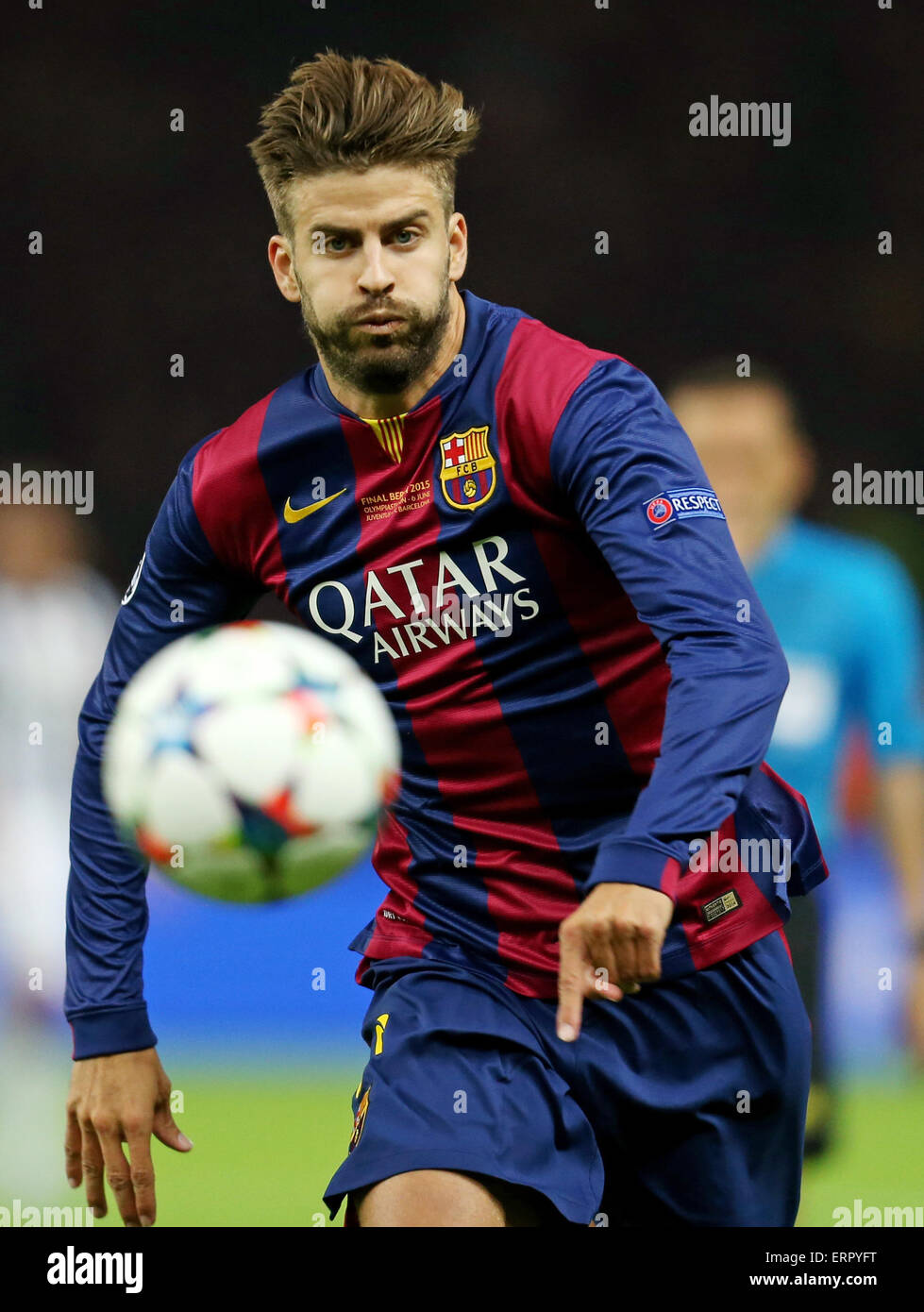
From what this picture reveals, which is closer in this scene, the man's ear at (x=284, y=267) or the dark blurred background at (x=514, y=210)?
the man's ear at (x=284, y=267)

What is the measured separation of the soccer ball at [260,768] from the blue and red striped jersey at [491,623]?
8 centimetres

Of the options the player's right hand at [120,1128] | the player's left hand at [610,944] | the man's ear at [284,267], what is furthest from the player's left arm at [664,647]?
the player's right hand at [120,1128]

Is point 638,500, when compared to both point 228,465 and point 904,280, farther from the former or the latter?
point 904,280

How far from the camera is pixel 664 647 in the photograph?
87.2 inches

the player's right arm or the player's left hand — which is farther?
the player's right arm

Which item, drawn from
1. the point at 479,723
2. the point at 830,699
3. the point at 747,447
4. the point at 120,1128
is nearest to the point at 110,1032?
the point at 120,1128

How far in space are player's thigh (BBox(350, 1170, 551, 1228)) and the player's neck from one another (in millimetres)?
1128

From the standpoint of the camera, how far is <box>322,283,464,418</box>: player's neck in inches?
103

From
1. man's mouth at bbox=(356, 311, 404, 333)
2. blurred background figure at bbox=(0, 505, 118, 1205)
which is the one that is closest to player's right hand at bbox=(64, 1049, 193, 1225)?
man's mouth at bbox=(356, 311, 404, 333)

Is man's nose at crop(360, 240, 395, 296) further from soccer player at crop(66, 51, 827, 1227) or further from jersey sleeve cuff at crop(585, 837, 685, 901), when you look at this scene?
jersey sleeve cuff at crop(585, 837, 685, 901)

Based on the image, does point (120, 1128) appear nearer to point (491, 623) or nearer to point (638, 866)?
point (491, 623)

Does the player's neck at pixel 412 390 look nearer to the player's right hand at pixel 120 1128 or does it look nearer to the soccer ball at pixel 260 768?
the soccer ball at pixel 260 768

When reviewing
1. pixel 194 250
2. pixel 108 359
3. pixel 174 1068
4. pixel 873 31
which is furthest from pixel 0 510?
pixel 873 31

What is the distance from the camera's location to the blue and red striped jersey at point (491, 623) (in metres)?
2.49
